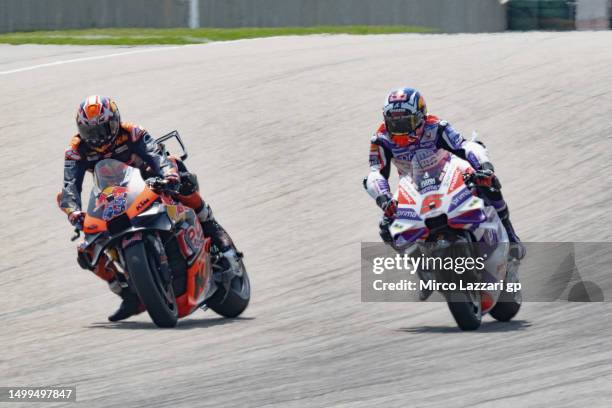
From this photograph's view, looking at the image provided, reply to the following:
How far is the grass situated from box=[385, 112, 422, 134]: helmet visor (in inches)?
672

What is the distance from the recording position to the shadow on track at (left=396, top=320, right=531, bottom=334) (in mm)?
9532

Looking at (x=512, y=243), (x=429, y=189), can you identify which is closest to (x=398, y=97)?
(x=429, y=189)

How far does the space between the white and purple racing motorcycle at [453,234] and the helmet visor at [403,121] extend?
22 centimetres

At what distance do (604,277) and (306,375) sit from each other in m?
4.22

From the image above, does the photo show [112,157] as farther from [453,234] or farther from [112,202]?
[453,234]

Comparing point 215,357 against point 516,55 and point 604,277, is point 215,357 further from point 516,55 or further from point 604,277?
point 516,55

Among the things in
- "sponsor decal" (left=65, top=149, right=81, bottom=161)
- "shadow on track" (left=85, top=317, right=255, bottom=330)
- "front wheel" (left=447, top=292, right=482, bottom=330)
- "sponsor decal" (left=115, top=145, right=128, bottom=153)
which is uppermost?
"sponsor decal" (left=115, top=145, right=128, bottom=153)

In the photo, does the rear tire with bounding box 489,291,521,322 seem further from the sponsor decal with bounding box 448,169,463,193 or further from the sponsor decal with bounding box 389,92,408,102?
the sponsor decal with bounding box 389,92,408,102

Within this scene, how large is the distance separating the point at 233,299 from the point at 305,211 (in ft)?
13.1

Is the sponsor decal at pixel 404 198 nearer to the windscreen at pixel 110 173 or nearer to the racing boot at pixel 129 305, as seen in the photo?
the windscreen at pixel 110 173

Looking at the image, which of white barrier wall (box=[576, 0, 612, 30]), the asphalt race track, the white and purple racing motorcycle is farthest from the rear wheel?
white barrier wall (box=[576, 0, 612, 30])

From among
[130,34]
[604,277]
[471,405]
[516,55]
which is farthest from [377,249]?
[130,34]

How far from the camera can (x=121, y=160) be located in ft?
34.5

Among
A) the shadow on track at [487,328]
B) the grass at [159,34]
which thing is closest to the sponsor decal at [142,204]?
the shadow on track at [487,328]
